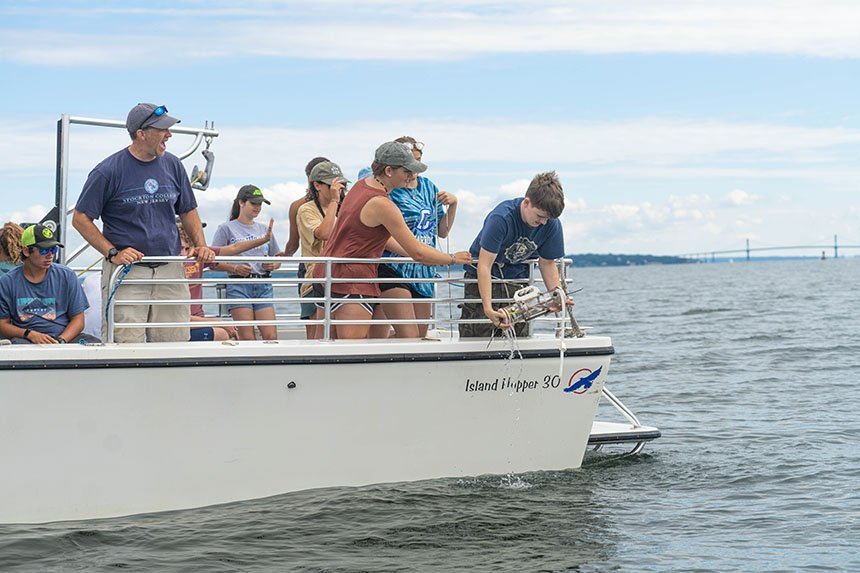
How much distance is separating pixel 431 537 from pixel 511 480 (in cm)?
112

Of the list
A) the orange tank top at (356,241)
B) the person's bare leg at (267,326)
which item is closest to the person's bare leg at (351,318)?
the orange tank top at (356,241)

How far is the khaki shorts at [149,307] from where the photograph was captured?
23.4 feet

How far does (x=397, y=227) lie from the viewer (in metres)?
7.25

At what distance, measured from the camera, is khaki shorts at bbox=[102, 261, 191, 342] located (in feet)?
23.4

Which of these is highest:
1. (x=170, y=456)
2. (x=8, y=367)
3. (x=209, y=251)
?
(x=209, y=251)

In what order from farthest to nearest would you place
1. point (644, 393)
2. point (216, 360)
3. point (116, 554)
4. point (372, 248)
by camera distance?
point (644, 393) → point (372, 248) → point (216, 360) → point (116, 554)

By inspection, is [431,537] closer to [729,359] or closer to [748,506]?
[748,506]

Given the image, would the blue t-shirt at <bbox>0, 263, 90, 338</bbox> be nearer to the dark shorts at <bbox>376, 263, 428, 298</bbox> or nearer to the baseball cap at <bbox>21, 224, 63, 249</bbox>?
the baseball cap at <bbox>21, 224, 63, 249</bbox>

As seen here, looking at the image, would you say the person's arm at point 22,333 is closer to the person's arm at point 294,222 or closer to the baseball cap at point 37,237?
the baseball cap at point 37,237

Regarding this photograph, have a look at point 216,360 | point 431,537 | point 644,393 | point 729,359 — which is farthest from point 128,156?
point 729,359

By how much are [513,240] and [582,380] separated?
117 centimetres

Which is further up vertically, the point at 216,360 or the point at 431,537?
the point at 216,360

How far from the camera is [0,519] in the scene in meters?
6.84

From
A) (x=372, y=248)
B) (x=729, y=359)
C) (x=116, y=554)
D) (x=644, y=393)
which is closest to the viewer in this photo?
(x=116, y=554)
